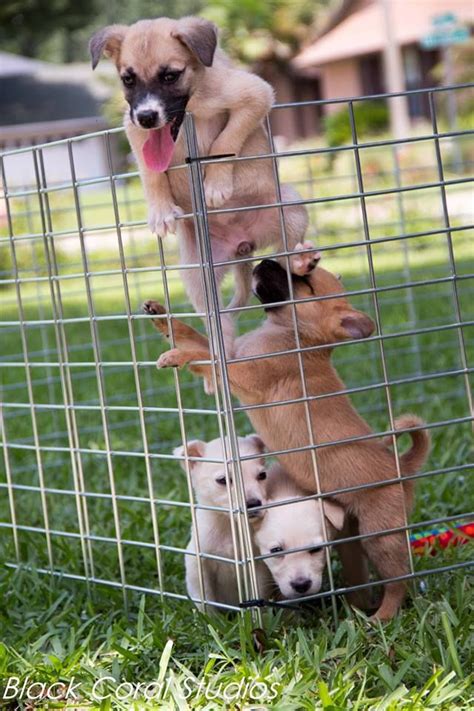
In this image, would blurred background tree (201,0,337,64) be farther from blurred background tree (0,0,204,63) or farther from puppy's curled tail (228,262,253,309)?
puppy's curled tail (228,262,253,309)

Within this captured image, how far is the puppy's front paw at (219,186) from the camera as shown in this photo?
127 inches

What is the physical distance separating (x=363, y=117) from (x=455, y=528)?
854 inches

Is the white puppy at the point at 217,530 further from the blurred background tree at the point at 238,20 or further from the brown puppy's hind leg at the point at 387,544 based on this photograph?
the blurred background tree at the point at 238,20

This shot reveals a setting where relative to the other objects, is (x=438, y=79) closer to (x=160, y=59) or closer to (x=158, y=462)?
(x=158, y=462)

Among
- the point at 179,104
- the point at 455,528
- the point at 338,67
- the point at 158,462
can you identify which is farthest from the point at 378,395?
the point at 338,67

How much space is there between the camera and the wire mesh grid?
3053 mm

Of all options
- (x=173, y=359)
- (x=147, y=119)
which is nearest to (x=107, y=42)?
(x=147, y=119)

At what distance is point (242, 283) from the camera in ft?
11.9

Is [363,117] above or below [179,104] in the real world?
above

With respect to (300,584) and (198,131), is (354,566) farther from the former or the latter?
(198,131)

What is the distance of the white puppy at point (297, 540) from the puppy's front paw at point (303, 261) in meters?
0.63

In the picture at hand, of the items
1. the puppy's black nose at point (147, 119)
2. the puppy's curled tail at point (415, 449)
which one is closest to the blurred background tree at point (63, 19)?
the puppy's black nose at point (147, 119)

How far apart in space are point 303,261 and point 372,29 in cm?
2815

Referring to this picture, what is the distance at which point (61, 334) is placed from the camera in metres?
3.69
